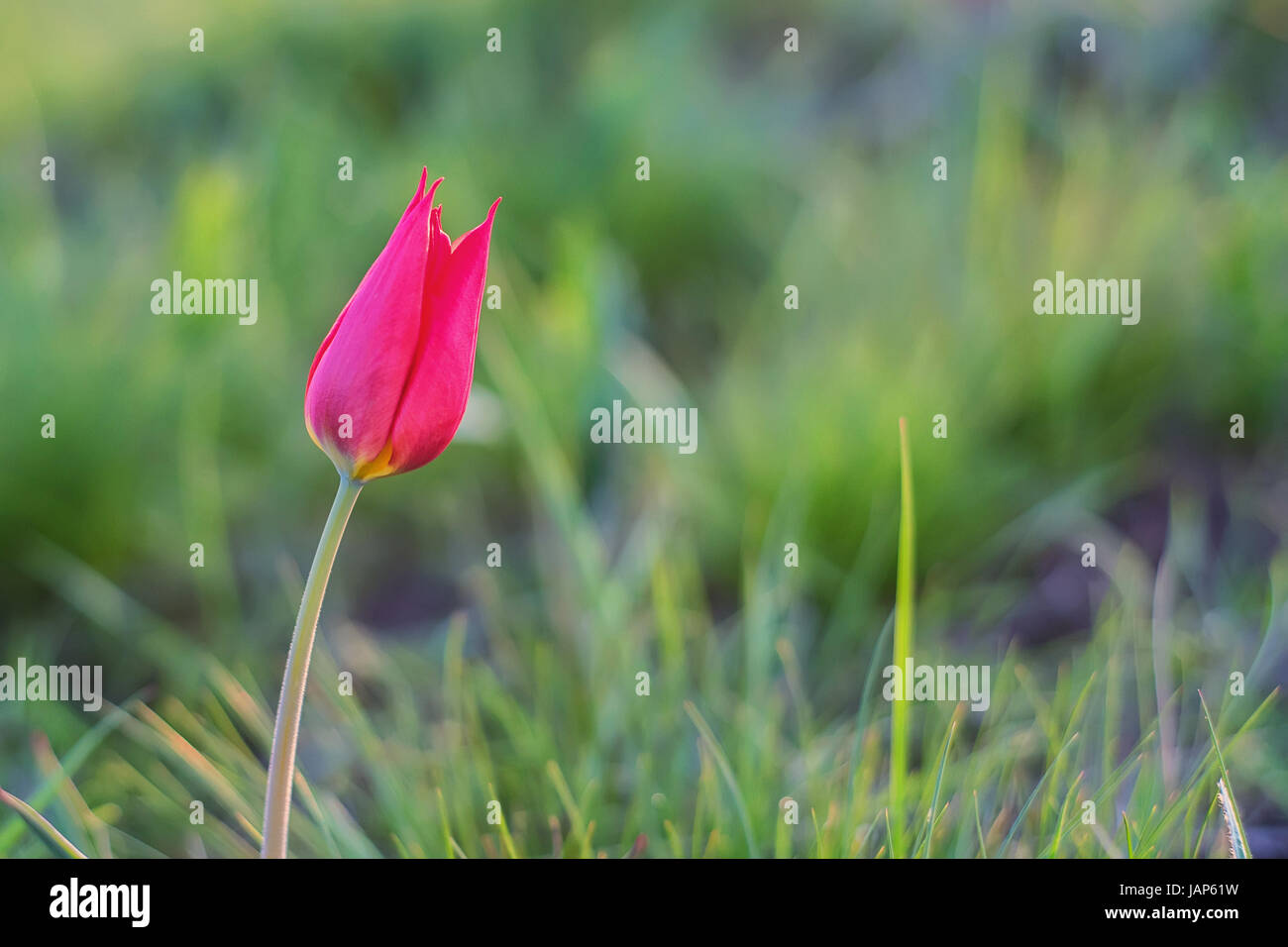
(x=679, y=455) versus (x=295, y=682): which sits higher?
(x=679, y=455)

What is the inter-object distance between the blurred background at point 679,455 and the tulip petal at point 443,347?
0.32m

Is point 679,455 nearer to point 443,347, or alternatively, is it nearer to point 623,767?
point 623,767

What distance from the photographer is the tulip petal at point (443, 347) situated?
17.4 inches

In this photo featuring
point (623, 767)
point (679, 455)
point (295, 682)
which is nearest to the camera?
point (295, 682)

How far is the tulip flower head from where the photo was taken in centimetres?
44

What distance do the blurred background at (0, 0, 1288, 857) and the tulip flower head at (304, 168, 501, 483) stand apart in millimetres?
320

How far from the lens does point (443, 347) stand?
1.45 ft

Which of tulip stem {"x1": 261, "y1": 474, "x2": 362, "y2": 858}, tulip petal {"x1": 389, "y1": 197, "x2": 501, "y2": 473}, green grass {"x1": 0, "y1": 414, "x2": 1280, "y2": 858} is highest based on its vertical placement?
tulip petal {"x1": 389, "y1": 197, "x2": 501, "y2": 473}

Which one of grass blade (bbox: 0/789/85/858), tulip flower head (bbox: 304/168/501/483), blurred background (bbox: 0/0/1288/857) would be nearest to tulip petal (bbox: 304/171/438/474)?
tulip flower head (bbox: 304/168/501/483)

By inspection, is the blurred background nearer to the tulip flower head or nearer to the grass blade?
the grass blade

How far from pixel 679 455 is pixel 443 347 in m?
0.68

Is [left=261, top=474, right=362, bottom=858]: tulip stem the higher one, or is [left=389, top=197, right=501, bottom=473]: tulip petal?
[left=389, top=197, right=501, bottom=473]: tulip petal

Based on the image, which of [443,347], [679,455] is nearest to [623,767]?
[679,455]
